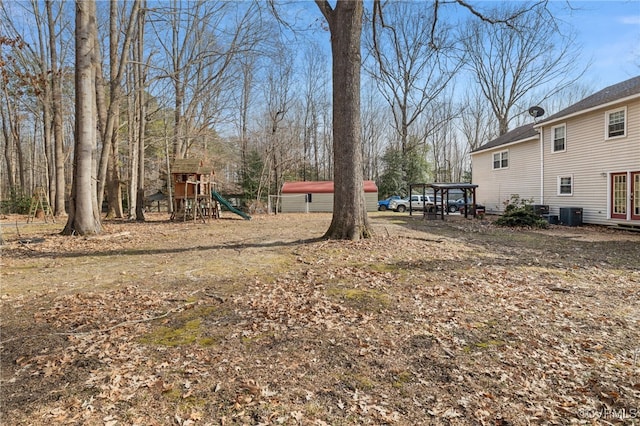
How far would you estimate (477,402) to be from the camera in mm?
2338

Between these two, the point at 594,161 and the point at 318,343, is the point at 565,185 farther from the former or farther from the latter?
the point at 318,343

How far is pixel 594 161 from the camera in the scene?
14.1 meters

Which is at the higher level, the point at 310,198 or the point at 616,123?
the point at 616,123

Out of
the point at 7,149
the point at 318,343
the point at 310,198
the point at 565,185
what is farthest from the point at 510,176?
the point at 7,149

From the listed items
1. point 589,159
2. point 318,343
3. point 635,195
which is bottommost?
point 318,343

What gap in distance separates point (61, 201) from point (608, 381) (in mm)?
22840

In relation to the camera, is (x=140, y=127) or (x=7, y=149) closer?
(x=140, y=127)

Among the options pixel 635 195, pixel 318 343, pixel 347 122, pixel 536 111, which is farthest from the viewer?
pixel 536 111

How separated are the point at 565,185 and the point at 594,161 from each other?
1.84m

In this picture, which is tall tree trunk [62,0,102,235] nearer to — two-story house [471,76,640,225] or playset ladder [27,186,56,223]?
playset ladder [27,186,56,223]

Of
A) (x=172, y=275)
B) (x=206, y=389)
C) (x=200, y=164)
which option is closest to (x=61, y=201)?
(x=200, y=164)

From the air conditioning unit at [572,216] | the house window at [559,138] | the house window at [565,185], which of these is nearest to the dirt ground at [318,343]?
the air conditioning unit at [572,216]

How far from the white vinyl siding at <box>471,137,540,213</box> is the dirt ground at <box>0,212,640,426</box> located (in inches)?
515

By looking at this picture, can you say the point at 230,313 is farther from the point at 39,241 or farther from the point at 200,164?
the point at 200,164
